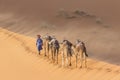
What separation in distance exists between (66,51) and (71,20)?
398 inches

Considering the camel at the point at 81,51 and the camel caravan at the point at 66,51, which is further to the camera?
the camel caravan at the point at 66,51

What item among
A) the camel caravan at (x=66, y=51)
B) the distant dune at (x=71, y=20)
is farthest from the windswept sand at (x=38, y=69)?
the distant dune at (x=71, y=20)

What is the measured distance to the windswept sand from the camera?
1927 centimetres

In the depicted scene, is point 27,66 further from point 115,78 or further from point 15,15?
point 15,15

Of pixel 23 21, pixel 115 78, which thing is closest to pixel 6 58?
pixel 115 78

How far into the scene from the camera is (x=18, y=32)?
28.4 metres

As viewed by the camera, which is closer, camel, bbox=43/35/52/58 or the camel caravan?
the camel caravan

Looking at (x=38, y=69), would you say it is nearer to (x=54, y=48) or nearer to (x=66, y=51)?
(x=54, y=48)

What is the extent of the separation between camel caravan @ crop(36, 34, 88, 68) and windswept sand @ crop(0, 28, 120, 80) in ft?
1.14

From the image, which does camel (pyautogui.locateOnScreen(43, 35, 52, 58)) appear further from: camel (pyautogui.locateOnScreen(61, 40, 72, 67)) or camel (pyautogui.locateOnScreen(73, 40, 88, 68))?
camel (pyautogui.locateOnScreen(73, 40, 88, 68))

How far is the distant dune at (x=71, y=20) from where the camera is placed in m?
26.0

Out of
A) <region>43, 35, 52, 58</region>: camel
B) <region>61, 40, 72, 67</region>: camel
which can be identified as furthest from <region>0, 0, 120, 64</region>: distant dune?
<region>61, 40, 72, 67</region>: camel

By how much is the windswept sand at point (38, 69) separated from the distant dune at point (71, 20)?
137 inches

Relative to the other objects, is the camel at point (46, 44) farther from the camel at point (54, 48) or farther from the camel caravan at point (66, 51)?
the camel at point (54, 48)
